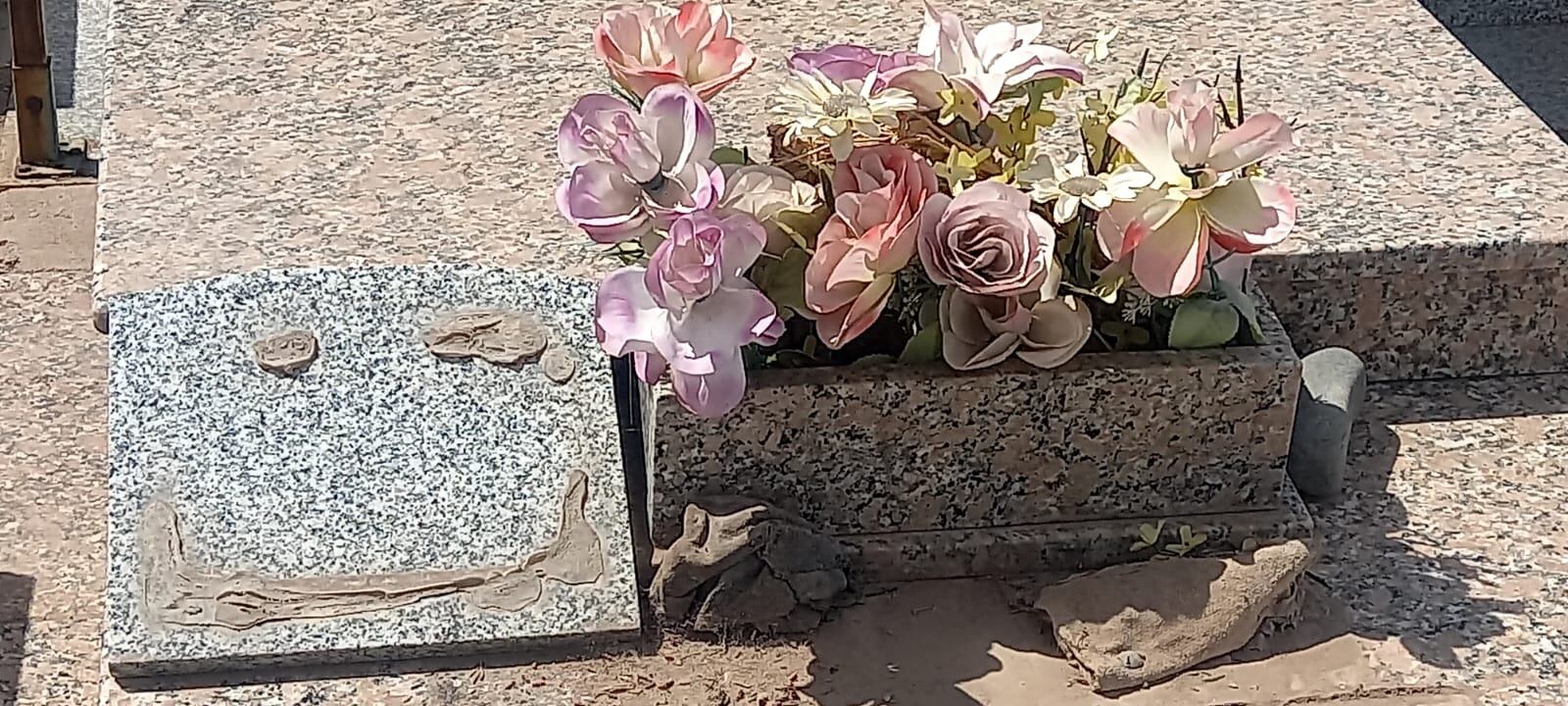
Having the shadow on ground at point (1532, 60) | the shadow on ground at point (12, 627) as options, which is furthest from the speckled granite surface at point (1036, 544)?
the shadow on ground at point (1532, 60)

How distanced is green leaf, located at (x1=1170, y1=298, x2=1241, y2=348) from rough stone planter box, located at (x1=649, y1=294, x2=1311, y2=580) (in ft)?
0.05

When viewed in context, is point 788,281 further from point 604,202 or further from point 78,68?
point 78,68

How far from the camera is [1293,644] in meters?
1.76

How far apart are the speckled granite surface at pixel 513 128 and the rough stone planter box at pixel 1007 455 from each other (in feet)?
1.25

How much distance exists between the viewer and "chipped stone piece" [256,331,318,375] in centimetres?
192

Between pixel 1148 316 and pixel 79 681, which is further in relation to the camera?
pixel 79 681

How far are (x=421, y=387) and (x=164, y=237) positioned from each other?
1.56 ft

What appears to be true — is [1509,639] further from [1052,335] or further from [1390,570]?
[1052,335]

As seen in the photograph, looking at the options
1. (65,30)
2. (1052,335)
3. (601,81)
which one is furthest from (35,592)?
(65,30)

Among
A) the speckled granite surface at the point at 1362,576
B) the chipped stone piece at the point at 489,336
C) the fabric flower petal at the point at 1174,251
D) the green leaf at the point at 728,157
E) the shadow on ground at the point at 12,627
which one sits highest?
the green leaf at the point at 728,157

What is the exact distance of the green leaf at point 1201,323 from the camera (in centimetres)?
178

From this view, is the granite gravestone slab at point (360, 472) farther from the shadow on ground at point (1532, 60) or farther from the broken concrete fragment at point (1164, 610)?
the shadow on ground at point (1532, 60)

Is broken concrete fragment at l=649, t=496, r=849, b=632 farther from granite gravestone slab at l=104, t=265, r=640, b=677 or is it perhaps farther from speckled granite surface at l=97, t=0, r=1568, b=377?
speckled granite surface at l=97, t=0, r=1568, b=377

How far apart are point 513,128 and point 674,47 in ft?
2.67
